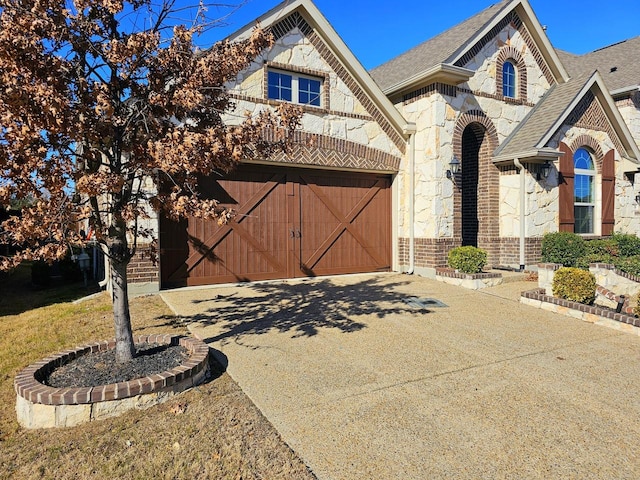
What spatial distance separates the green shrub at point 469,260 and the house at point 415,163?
0.79 metres

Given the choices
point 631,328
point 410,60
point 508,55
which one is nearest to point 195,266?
point 631,328

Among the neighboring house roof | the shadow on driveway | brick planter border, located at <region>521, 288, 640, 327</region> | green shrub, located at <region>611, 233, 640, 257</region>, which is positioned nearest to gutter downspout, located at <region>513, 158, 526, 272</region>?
green shrub, located at <region>611, 233, 640, 257</region>

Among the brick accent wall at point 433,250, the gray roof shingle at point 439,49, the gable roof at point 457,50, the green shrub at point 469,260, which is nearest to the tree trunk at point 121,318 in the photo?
the green shrub at point 469,260

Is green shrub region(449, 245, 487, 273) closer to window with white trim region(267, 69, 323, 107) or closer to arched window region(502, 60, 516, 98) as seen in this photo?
window with white trim region(267, 69, 323, 107)

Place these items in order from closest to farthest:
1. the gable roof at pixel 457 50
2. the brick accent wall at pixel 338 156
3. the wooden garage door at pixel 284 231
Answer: the wooden garage door at pixel 284 231 → the brick accent wall at pixel 338 156 → the gable roof at pixel 457 50

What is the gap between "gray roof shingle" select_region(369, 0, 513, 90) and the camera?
10.8 metres

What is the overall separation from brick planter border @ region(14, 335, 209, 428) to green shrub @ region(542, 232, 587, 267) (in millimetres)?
9835

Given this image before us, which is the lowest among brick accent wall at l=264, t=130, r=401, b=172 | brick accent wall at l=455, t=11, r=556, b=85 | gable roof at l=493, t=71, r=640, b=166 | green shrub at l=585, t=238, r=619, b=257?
green shrub at l=585, t=238, r=619, b=257

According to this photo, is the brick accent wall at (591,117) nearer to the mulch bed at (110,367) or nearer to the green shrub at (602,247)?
the green shrub at (602,247)

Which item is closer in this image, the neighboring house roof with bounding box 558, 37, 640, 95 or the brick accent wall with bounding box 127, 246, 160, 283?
the brick accent wall with bounding box 127, 246, 160, 283

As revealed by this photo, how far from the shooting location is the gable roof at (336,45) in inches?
347

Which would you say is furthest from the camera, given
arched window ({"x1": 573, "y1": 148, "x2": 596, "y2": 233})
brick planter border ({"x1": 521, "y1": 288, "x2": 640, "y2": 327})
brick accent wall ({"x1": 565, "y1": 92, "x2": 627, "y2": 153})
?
arched window ({"x1": 573, "y1": 148, "x2": 596, "y2": 233})

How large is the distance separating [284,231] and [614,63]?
570 inches

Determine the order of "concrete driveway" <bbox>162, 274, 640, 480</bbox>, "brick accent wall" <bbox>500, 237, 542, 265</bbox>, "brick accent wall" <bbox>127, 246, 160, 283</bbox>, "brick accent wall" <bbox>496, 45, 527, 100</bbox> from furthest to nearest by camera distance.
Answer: "brick accent wall" <bbox>496, 45, 527, 100</bbox>
"brick accent wall" <bbox>500, 237, 542, 265</bbox>
"brick accent wall" <bbox>127, 246, 160, 283</bbox>
"concrete driveway" <bbox>162, 274, 640, 480</bbox>
